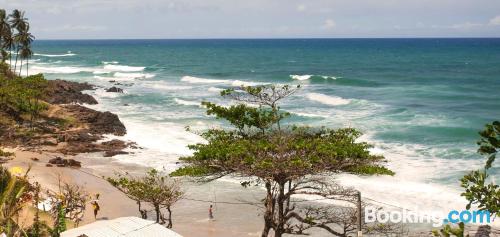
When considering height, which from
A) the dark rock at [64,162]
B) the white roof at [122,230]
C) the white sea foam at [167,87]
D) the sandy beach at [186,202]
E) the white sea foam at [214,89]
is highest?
the white roof at [122,230]

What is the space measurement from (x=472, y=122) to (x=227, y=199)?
22.2 meters

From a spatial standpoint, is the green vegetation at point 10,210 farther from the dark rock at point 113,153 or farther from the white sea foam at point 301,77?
the white sea foam at point 301,77

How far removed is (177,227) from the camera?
18391 millimetres

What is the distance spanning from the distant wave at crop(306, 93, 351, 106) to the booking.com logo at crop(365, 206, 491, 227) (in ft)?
91.2

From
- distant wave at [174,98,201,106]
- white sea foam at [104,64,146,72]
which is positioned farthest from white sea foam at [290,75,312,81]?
white sea foam at [104,64,146,72]

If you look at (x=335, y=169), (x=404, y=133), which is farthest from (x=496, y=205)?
(x=404, y=133)

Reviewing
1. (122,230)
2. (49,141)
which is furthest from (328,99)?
(122,230)

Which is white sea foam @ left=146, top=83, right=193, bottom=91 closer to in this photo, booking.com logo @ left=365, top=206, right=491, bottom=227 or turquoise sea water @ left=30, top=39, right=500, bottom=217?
turquoise sea water @ left=30, top=39, right=500, bottom=217

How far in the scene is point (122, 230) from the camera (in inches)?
479

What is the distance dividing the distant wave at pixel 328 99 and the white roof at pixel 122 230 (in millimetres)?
36043

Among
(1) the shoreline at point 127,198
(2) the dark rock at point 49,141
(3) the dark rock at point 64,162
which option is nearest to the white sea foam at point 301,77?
(1) the shoreline at point 127,198

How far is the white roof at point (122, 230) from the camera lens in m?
11.9

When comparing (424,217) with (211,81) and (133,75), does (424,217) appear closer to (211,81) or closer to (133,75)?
(211,81)

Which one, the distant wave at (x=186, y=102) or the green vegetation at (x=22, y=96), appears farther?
the distant wave at (x=186, y=102)
